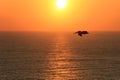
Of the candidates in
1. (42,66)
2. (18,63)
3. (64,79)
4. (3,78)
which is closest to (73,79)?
(64,79)

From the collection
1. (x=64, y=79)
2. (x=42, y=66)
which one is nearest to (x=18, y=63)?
(x=42, y=66)

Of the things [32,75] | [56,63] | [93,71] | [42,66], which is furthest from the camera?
[56,63]

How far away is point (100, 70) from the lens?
123 m

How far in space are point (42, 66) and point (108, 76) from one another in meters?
32.2

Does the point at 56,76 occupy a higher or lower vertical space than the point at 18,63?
lower

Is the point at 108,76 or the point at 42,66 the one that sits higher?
the point at 42,66

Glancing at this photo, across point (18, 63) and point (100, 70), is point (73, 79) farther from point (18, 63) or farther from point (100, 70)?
point (18, 63)

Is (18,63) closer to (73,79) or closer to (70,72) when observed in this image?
(70,72)

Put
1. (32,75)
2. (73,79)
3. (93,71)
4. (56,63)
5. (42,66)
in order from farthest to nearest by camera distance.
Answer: (56,63) → (42,66) → (93,71) → (32,75) → (73,79)

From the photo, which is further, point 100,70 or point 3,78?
point 100,70

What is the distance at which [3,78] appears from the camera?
4139 inches

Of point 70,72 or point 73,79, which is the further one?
point 70,72

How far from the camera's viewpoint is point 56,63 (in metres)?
143

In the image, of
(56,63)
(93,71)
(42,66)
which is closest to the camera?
(93,71)
